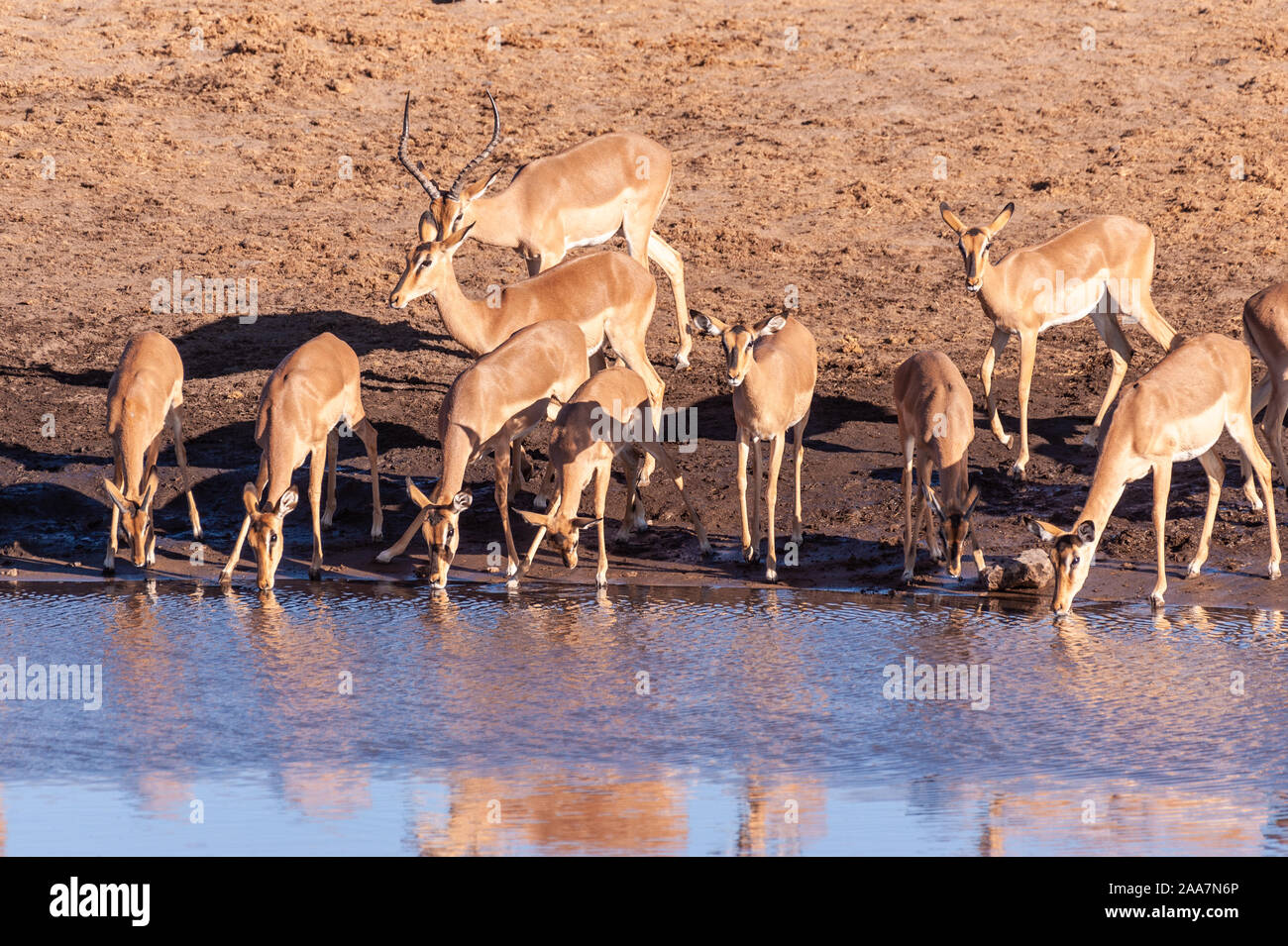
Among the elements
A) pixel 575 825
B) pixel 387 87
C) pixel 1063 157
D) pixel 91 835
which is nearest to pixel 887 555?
pixel 575 825

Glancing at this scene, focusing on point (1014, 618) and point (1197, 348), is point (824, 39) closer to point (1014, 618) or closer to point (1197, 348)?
point (1197, 348)

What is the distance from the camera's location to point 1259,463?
11.6m

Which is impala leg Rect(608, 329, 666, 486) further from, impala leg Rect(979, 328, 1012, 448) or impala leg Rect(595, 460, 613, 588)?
impala leg Rect(979, 328, 1012, 448)

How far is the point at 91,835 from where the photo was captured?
7.24 m

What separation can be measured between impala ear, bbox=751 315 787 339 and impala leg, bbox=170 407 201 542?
150 inches

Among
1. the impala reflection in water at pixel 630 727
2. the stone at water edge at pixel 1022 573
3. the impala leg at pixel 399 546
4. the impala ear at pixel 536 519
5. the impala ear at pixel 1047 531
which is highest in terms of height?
the impala ear at pixel 536 519

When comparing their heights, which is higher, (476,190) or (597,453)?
(476,190)

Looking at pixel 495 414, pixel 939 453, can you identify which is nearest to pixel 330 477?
pixel 495 414

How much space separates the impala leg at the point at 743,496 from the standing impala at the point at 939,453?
96cm

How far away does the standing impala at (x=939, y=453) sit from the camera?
10.8 m

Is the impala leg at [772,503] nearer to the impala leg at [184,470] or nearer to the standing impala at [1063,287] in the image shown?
the standing impala at [1063,287]

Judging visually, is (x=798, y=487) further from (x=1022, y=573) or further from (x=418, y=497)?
(x=418, y=497)

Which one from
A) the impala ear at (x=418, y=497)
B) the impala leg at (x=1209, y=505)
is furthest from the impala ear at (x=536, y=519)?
the impala leg at (x=1209, y=505)

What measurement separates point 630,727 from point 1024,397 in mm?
5469
